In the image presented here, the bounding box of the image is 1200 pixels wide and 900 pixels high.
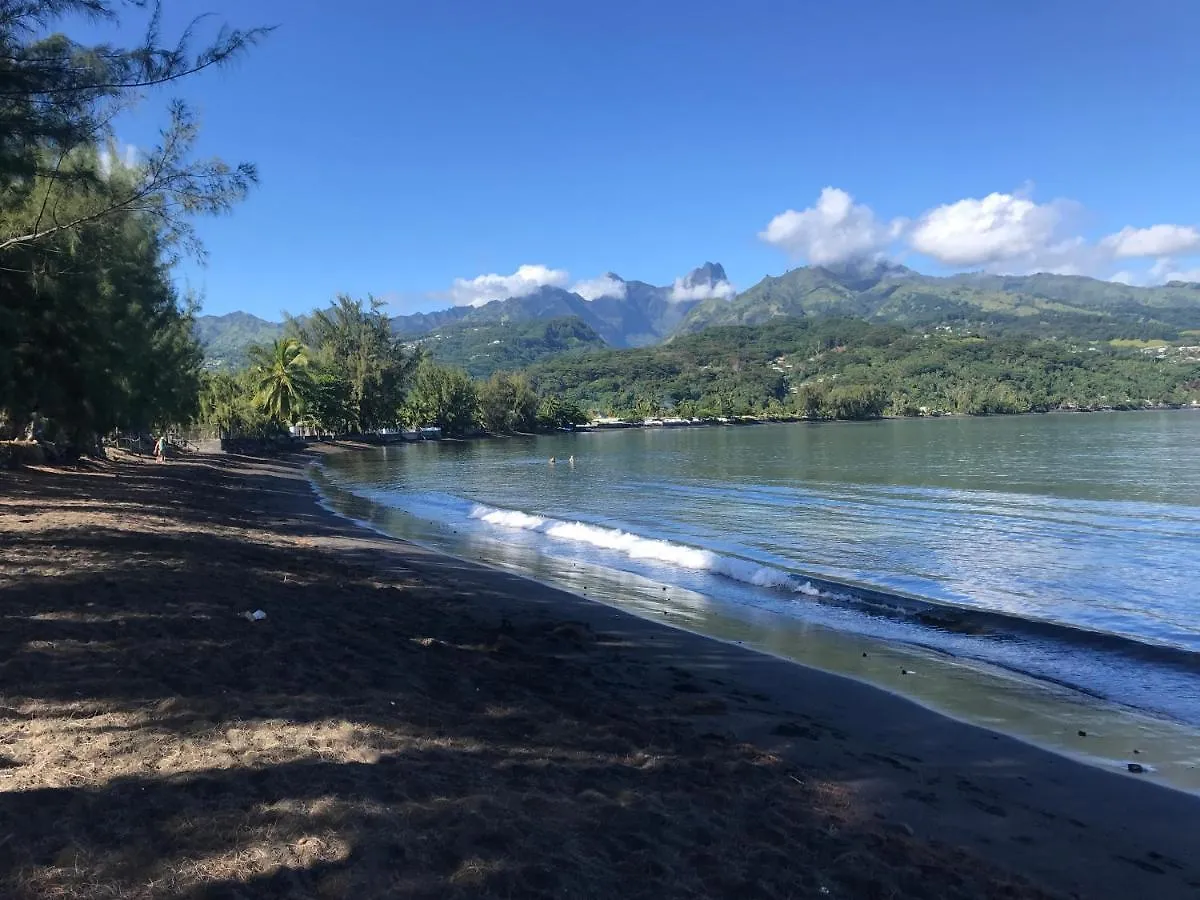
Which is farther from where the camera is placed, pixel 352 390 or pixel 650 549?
pixel 352 390

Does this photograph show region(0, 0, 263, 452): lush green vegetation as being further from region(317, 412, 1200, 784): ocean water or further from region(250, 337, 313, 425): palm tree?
region(250, 337, 313, 425): palm tree

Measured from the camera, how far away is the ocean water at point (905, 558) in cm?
1148

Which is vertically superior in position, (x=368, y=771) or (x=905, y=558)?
(x=368, y=771)

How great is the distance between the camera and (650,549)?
70.4 feet

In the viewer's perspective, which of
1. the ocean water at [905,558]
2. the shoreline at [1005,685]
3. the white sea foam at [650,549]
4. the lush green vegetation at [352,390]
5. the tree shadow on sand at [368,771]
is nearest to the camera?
the tree shadow on sand at [368,771]

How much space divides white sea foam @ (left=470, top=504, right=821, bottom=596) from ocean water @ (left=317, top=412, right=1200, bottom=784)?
73mm

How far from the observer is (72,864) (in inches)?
145

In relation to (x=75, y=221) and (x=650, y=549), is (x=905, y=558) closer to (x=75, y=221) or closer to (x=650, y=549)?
(x=650, y=549)

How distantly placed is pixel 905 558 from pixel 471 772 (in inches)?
678

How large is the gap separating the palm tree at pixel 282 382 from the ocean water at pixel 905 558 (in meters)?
39.5

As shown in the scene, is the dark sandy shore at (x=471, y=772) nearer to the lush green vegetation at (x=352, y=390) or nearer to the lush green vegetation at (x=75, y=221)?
the lush green vegetation at (x=75, y=221)

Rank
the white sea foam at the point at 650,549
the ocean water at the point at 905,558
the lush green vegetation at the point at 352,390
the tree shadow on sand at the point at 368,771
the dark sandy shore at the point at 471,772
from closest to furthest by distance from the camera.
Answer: the tree shadow on sand at the point at 368,771 → the dark sandy shore at the point at 471,772 → the ocean water at the point at 905,558 → the white sea foam at the point at 650,549 → the lush green vegetation at the point at 352,390

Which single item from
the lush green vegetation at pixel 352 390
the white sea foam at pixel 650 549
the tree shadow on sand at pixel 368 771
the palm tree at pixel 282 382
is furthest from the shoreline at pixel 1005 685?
the palm tree at pixel 282 382

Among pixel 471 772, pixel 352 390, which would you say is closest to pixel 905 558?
pixel 471 772
